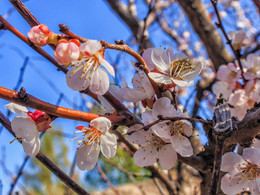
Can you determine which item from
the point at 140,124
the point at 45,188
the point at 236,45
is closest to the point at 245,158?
the point at 140,124

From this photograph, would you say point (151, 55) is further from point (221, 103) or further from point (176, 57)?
point (221, 103)

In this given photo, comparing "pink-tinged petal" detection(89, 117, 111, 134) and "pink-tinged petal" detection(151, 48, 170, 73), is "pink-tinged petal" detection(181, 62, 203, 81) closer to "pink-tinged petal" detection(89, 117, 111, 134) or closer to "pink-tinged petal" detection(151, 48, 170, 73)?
"pink-tinged petal" detection(151, 48, 170, 73)

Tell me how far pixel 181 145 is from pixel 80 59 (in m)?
0.34

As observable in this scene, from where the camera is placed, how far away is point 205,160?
798 mm

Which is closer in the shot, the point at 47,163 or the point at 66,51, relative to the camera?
the point at 66,51

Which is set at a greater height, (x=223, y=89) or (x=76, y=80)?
(x=76, y=80)

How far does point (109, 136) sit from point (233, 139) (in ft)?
1.15

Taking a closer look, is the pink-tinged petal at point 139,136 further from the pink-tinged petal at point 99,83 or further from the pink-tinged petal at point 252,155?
the pink-tinged petal at point 252,155

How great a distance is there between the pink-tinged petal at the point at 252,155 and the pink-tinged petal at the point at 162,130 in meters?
0.24

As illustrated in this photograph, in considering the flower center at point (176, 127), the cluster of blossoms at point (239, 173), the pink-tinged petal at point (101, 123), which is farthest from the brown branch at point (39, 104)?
the cluster of blossoms at point (239, 173)

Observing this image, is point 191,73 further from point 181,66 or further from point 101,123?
point 101,123

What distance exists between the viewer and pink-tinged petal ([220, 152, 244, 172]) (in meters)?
0.68

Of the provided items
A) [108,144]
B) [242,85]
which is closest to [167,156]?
[108,144]

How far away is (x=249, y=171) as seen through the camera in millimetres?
700
